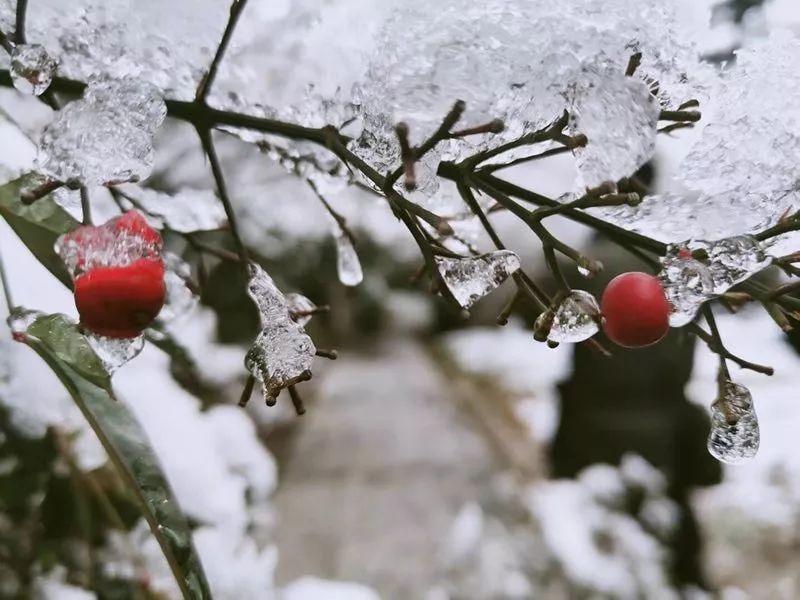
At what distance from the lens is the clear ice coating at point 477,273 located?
50 cm

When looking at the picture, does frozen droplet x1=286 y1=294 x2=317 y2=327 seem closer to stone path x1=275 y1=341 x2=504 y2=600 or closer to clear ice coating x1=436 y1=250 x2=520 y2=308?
clear ice coating x1=436 y1=250 x2=520 y2=308

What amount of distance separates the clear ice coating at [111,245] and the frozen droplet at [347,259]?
294mm

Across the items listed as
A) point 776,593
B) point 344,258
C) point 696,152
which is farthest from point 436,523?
point 696,152

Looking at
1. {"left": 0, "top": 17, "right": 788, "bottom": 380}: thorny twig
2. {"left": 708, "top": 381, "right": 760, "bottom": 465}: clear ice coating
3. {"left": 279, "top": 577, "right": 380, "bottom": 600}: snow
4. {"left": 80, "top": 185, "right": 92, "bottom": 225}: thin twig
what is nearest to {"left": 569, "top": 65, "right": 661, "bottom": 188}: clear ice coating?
{"left": 0, "top": 17, "right": 788, "bottom": 380}: thorny twig

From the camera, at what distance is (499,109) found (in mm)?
470

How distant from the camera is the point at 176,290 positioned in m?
0.67

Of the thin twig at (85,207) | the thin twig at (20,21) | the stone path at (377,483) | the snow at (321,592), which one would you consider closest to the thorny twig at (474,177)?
the thin twig at (20,21)

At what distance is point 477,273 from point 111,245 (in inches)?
8.9

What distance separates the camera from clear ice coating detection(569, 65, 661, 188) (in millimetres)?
430

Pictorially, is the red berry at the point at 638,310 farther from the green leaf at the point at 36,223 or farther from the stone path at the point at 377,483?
the stone path at the point at 377,483

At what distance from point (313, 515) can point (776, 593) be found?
1765 millimetres

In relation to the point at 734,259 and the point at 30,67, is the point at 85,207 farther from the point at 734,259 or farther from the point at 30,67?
the point at 734,259

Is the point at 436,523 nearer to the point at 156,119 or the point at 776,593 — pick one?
the point at 776,593

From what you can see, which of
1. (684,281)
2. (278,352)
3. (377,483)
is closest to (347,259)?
(278,352)
